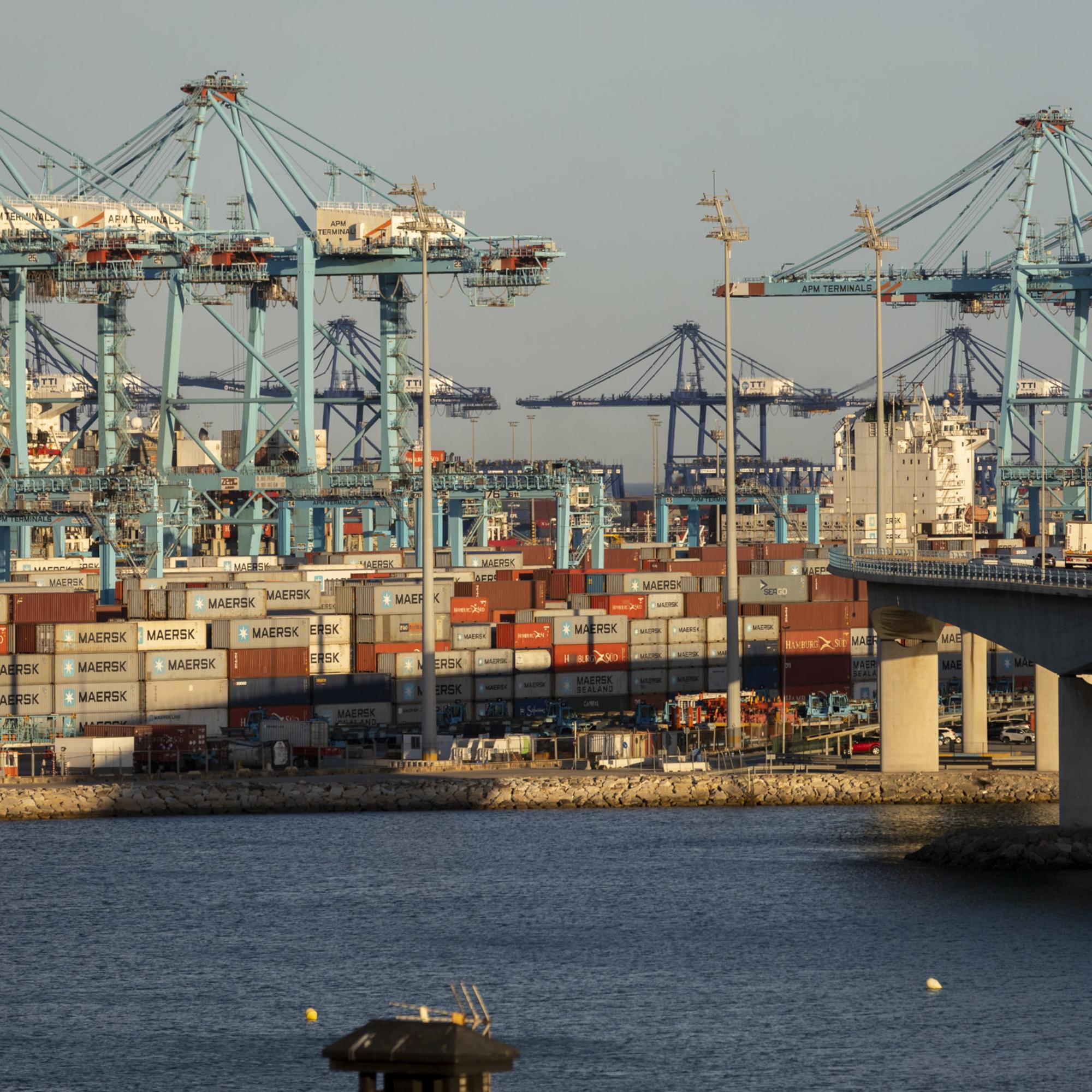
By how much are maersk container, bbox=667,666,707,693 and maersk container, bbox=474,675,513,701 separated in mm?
5512

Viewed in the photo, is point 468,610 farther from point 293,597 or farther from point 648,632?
point 293,597

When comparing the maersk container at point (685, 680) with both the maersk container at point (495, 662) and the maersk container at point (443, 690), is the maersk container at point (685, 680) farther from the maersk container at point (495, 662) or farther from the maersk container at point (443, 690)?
the maersk container at point (443, 690)

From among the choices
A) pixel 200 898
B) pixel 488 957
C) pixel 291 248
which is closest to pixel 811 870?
pixel 488 957

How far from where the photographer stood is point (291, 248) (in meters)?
86.2

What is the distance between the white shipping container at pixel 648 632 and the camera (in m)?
63.7

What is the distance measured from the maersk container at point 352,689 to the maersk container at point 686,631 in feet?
31.6

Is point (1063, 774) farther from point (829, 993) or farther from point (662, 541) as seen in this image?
point (662, 541)

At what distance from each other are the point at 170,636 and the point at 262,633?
Result: 2605mm

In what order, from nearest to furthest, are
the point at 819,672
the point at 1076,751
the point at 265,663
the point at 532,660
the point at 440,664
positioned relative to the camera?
1. the point at 1076,751
2. the point at 265,663
3. the point at 440,664
4. the point at 532,660
5. the point at 819,672

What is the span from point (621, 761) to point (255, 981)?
23506 millimetres

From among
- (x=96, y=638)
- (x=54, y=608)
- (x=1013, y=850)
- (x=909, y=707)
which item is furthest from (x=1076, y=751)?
(x=54, y=608)

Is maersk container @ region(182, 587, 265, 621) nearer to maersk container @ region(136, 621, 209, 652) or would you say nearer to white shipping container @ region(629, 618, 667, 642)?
maersk container @ region(136, 621, 209, 652)

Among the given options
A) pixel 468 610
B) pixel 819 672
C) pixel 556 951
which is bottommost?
pixel 556 951

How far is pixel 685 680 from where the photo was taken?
6462 cm
